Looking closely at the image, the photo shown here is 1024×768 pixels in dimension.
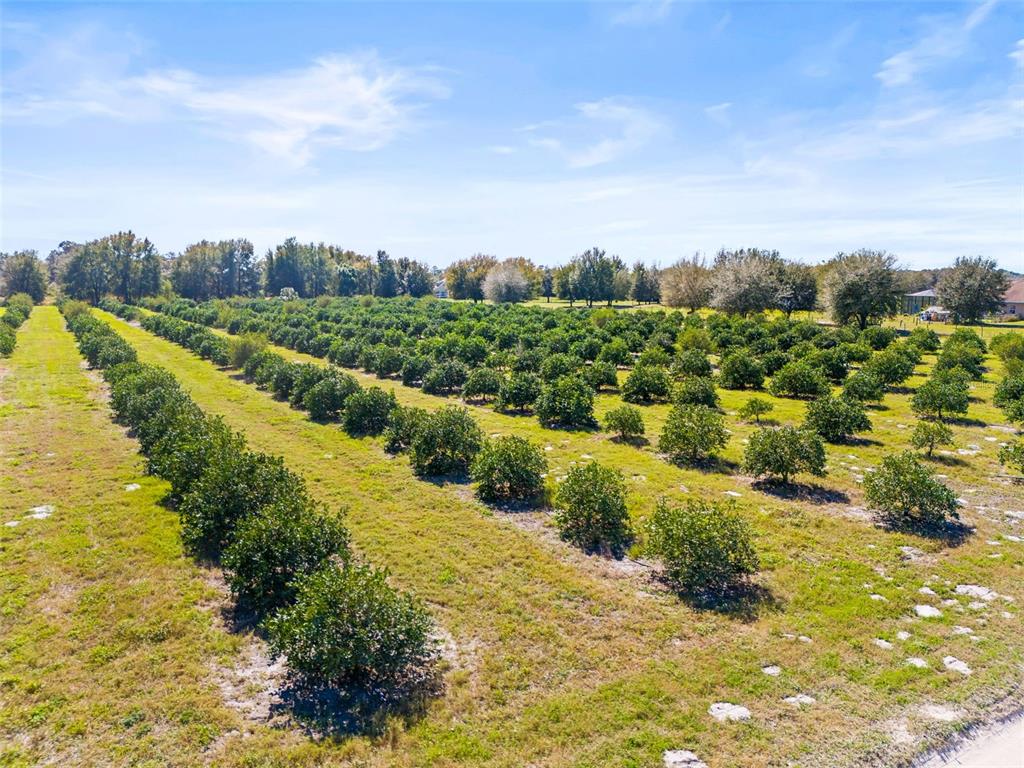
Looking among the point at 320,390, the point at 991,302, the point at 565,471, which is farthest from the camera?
the point at 991,302

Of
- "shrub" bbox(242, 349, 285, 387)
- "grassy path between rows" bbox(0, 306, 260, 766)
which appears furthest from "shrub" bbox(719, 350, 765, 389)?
"grassy path between rows" bbox(0, 306, 260, 766)

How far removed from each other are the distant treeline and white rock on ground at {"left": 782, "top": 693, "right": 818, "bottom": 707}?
48817 mm

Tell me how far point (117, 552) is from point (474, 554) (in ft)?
23.7

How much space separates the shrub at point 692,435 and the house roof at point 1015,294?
78873mm

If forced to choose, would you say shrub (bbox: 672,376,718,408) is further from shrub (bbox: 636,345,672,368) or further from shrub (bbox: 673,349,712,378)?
shrub (bbox: 636,345,672,368)

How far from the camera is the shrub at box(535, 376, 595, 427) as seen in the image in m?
22.0

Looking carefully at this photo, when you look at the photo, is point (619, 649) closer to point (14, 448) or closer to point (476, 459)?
point (476, 459)

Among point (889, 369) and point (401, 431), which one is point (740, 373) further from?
point (401, 431)

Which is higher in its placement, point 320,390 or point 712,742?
point 320,390

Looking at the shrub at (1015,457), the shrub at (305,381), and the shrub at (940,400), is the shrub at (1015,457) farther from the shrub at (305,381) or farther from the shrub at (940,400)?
the shrub at (305,381)

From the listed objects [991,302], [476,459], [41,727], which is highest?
[991,302]

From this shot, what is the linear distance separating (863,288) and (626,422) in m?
38.7

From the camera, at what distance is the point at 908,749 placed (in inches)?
267

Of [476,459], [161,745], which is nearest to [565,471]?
[476,459]
